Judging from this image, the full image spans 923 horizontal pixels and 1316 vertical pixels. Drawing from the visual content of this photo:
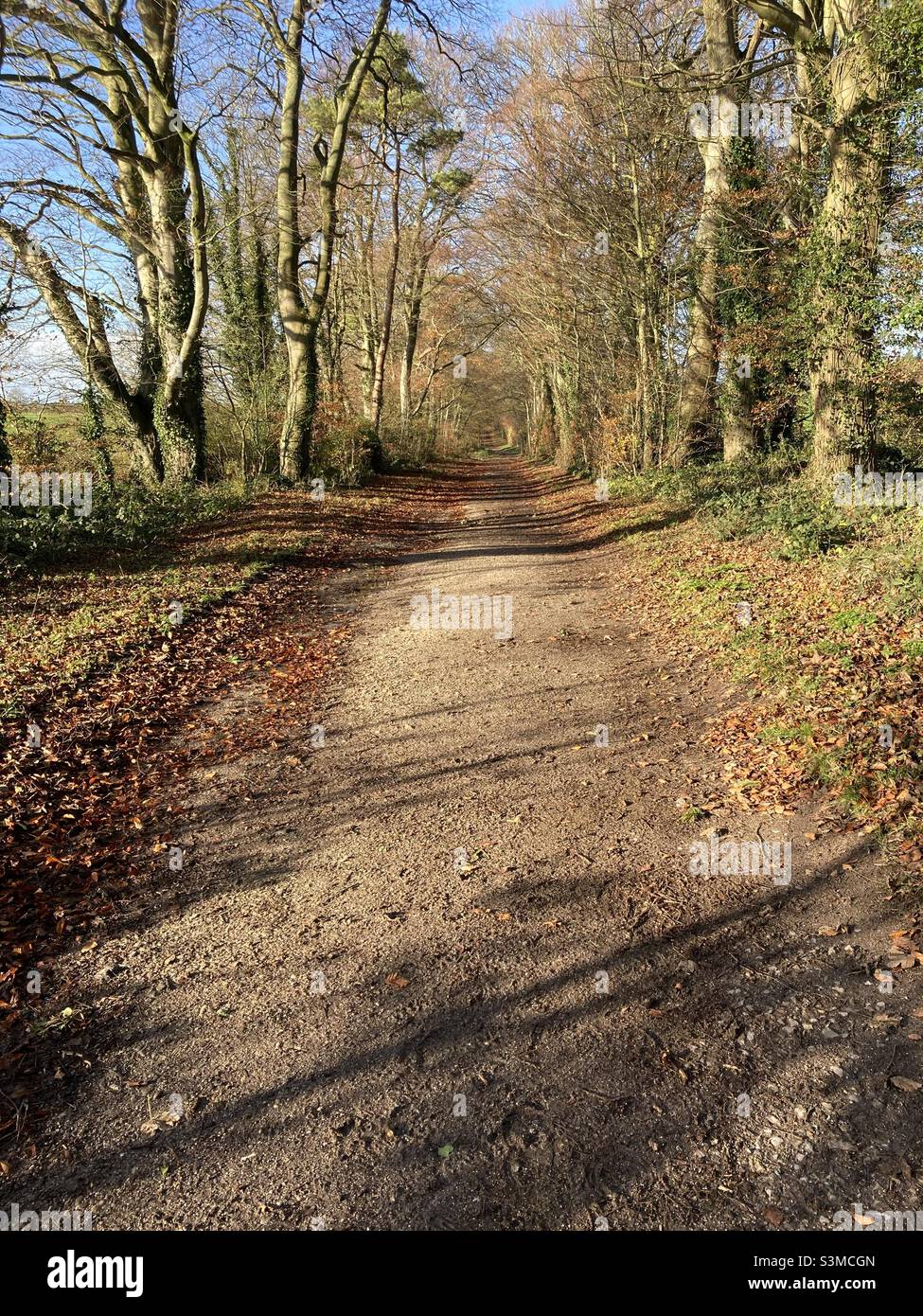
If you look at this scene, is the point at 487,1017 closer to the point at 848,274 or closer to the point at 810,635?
the point at 810,635

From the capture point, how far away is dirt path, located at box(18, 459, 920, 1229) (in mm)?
2531

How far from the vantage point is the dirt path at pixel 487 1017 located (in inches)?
99.7

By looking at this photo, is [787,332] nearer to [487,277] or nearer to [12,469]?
[12,469]

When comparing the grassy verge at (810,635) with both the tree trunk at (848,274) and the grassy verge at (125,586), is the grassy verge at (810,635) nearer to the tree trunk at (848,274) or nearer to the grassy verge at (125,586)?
the tree trunk at (848,274)

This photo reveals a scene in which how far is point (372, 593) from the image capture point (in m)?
11.0

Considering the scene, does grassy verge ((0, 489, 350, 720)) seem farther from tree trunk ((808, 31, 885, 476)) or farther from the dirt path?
tree trunk ((808, 31, 885, 476))

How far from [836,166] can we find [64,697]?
1138 cm

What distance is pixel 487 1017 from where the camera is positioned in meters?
3.23

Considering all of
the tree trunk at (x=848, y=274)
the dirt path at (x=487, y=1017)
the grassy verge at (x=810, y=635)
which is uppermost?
the tree trunk at (x=848, y=274)

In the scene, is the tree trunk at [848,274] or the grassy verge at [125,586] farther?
the tree trunk at [848,274]

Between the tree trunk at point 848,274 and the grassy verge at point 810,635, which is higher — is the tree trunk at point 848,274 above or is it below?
above

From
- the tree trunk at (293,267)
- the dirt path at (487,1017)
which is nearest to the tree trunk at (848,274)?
the dirt path at (487,1017)

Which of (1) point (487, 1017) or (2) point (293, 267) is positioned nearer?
(1) point (487, 1017)

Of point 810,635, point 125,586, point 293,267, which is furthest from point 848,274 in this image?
point 293,267
